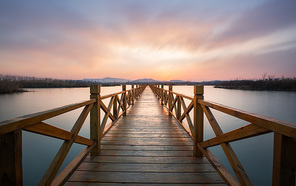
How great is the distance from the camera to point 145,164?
2221 millimetres

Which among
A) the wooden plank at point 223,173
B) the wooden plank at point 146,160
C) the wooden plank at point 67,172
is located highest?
the wooden plank at point 67,172

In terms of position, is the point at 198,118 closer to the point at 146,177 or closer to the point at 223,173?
the point at 223,173

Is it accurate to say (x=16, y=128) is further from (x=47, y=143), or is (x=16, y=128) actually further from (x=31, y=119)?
(x=47, y=143)

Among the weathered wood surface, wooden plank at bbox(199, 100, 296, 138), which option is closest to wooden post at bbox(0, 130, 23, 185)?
the weathered wood surface

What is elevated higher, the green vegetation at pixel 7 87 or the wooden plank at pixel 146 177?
the green vegetation at pixel 7 87

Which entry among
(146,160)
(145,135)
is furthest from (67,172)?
(145,135)

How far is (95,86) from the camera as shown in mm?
2527

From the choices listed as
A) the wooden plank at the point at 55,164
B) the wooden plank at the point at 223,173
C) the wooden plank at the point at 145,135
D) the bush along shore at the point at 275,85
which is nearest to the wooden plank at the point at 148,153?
the wooden plank at the point at 223,173

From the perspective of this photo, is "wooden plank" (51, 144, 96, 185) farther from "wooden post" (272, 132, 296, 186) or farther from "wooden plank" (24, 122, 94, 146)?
"wooden post" (272, 132, 296, 186)

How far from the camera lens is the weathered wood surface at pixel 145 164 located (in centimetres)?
187

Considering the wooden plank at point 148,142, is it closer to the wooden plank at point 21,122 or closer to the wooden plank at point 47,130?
the wooden plank at point 47,130

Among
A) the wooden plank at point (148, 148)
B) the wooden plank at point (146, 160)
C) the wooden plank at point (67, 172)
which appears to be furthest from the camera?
the wooden plank at point (148, 148)

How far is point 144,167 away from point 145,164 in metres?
0.08

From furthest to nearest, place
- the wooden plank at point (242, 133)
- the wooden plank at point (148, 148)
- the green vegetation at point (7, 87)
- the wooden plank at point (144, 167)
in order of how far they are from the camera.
A: 1. the green vegetation at point (7, 87)
2. the wooden plank at point (148, 148)
3. the wooden plank at point (144, 167)
4. the wooden plank at point (242, 133)
